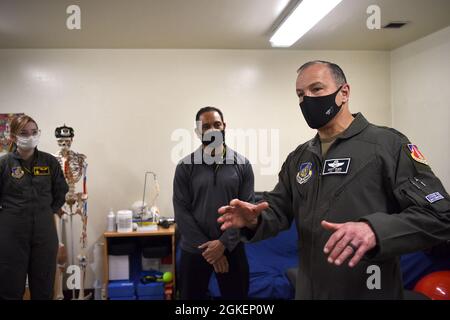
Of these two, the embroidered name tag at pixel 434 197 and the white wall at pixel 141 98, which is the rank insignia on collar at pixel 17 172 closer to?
the white wall at pixel 141 98

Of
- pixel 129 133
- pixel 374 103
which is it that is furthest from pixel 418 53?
pixel 129 133

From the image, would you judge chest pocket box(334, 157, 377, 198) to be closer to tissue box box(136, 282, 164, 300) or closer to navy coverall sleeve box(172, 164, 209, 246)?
navy coverall sleeve box(172, 164, 209, 246)

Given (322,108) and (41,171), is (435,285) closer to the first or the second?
(322,108)

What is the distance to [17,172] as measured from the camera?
7.22ft

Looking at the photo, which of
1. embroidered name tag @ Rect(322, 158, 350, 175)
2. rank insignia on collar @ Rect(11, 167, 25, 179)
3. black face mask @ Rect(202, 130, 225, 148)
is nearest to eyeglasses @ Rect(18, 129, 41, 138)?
rank insignia on collar @ Rect(11, 167, 25, 179)

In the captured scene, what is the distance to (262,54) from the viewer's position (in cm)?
359

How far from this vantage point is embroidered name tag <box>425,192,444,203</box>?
97cm

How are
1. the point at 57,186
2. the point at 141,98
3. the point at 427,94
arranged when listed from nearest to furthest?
the point at 57,186, the point at 427,94, the point at 141,98

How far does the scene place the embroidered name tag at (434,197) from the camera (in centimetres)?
97

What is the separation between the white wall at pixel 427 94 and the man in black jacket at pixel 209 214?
219cm

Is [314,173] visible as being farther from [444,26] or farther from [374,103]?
[374,103]

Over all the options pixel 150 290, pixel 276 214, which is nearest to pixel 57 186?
pixel 150 290

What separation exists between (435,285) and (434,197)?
194cm
